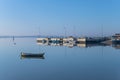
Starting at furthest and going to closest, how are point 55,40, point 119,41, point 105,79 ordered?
point 55,40 < point 119,41 < point 105,79

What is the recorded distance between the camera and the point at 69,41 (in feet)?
202

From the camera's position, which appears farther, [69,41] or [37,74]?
[69,41]

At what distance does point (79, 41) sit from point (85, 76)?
4342 cm

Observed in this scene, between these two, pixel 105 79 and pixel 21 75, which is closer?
pixel 105 79

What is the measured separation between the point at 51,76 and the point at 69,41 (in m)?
44.9

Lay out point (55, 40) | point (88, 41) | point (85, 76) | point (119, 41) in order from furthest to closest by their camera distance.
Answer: point (55, 40), point (88, 41), point (119, 41), point (85, 76)

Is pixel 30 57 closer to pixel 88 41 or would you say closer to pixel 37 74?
pixel 37 74

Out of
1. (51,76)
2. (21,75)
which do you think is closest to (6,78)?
(21,75)

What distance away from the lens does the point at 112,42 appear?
55.7 metres

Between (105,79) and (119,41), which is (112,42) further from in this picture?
(105,79)

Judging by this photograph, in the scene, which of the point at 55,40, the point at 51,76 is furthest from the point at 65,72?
the point at 55,40

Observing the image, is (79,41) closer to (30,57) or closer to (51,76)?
(30,57)

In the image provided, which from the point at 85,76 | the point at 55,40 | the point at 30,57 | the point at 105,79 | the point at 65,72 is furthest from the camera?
the point at 55,40

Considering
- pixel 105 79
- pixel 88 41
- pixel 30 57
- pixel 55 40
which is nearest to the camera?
pixel 105 79
